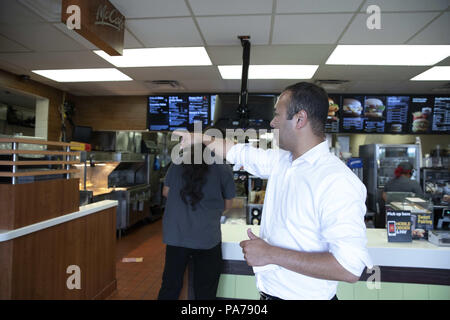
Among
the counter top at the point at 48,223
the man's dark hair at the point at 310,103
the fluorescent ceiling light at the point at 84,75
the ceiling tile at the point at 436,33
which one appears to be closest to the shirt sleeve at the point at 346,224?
the man's dark hair at the point at 310,103

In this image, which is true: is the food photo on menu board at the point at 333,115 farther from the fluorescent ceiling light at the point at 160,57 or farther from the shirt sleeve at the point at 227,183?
the shirt sleeve at the point at 227,183

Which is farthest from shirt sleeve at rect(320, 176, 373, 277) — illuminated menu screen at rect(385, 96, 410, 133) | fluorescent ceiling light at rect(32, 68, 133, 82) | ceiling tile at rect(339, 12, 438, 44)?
illuminated menu screen at rect(385, 96, 410, 133)

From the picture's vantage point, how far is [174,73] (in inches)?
171

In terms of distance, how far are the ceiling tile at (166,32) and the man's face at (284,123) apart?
2.08 metres

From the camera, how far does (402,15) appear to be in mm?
2611

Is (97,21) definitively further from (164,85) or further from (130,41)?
(164,85)

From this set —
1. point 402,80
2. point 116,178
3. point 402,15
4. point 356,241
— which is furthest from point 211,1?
point 116,178

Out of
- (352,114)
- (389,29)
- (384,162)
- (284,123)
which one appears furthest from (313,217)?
(384,162)

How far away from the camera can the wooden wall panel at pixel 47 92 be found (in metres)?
4.47

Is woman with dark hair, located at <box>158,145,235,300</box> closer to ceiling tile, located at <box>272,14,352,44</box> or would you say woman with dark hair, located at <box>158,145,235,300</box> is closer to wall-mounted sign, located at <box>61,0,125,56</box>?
wall-mounted sign, located at <box>61,0,125,56</box>

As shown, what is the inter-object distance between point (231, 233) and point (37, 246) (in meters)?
1.34

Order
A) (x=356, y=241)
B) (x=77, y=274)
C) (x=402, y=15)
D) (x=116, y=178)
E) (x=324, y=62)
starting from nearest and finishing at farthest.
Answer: (x=356, y=241) < (x=77, y=274) < (x=402, y=15) < (x=324, y=62) < (x=116, y=178)

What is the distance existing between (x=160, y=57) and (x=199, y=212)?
8.15ft

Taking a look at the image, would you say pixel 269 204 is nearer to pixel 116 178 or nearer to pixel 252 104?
pixel 252 104
